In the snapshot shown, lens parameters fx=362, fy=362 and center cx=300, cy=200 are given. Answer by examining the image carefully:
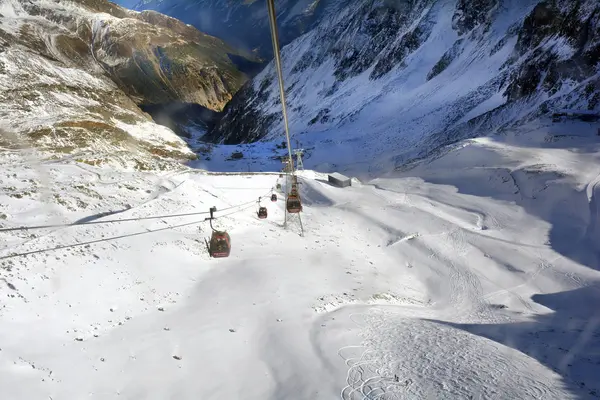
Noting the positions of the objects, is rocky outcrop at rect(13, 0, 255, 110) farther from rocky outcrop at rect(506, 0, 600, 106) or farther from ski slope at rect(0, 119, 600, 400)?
ski slope at rect(0, 119, 600, 400)

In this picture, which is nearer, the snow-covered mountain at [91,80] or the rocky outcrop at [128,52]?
the snow-covered mountain at [91,80]

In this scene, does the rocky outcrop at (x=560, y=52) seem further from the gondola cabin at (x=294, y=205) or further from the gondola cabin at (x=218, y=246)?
the gondola cabin at (x=218, y=246)

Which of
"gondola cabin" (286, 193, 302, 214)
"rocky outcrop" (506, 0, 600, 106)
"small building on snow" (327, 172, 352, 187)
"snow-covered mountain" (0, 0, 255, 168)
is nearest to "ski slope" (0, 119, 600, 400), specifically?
"gondola cabin" (286, 193, 302, 214)

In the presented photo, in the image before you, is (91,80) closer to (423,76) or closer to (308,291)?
(423,76)

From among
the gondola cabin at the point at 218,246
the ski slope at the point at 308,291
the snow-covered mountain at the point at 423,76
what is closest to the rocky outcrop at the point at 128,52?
the snow-covered mountain at the point at 423,76

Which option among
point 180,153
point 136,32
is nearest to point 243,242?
point 180,153

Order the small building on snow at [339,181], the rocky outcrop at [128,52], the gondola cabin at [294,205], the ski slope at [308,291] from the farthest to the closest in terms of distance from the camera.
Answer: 1. the rocky outcrop at [128,52]
2. the small building on snow at [339,181]
3. the gondola cabin at [294,205]
4. the ski slope at [308,291]

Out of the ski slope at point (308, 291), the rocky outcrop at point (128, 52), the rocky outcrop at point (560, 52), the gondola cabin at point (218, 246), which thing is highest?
the rocky outcrop at point (128, 52)
